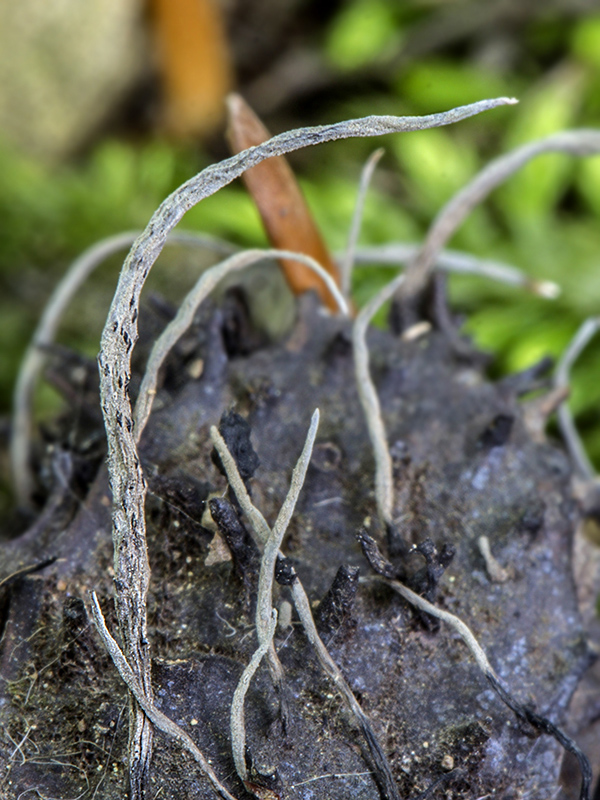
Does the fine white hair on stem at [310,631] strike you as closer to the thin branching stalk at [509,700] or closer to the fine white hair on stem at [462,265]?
the thin branching stalk at [509,700]

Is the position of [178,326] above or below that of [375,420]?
above

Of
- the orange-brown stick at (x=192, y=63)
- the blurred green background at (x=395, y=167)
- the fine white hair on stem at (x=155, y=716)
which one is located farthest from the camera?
the orange-brown stick at (x=192, y=63)

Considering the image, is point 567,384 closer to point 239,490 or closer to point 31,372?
point 239,490

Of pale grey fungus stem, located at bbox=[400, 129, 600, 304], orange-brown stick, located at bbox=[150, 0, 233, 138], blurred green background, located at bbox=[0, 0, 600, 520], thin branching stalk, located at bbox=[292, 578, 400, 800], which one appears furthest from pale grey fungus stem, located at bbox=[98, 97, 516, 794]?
orange-brown stick, located at bbox=[150, 0, 233, 138]

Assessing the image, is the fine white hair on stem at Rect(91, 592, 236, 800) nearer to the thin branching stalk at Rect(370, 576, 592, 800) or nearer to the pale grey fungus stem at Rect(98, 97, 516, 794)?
the pale grey fungus stem at Rect(98, 97, 516, 794)

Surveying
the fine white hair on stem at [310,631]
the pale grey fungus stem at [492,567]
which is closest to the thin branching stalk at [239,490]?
the fine white hair on stem at [310,631]

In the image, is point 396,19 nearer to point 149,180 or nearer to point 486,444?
point 149,180

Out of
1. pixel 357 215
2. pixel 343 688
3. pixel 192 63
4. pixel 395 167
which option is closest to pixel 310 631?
pixel 343 688
